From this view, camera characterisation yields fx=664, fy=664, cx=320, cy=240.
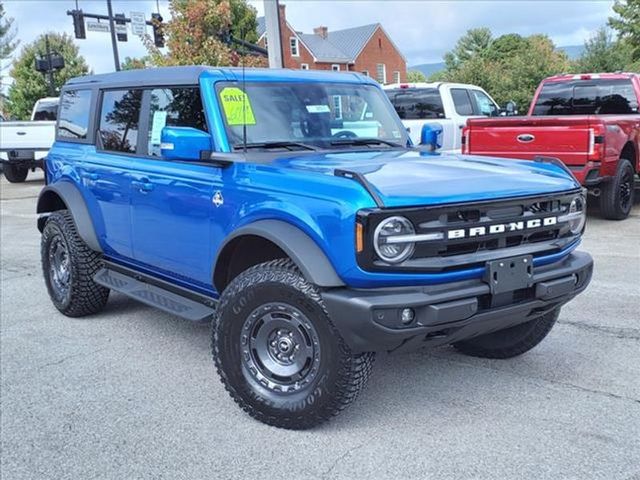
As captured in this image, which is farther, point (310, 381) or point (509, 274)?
point (310, 381)

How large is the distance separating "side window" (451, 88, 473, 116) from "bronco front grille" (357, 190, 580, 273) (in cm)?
885

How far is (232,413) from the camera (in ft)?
12.1

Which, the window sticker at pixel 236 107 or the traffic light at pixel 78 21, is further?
the traffic light at pixel 78 21

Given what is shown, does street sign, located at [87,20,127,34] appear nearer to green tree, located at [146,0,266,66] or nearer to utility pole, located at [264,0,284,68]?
green tree, located at [146,0,266,66]

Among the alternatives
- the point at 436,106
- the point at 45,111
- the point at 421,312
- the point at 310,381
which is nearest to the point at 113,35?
the point at 45,111

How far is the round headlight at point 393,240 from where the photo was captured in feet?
9.86

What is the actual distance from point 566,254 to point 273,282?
166cm

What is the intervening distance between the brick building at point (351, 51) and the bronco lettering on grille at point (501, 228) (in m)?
49.0

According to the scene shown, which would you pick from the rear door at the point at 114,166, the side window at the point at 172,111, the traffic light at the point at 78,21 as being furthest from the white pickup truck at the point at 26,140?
the side window at the point at 172,111

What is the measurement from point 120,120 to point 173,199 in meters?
1.23

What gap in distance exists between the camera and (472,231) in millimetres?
3191

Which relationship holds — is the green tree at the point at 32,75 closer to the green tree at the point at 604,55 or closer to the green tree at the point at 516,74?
the green tree at the point at 516,74

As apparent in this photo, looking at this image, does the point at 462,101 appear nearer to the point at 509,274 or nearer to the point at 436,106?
the point at 436,106

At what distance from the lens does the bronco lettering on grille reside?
315cm
